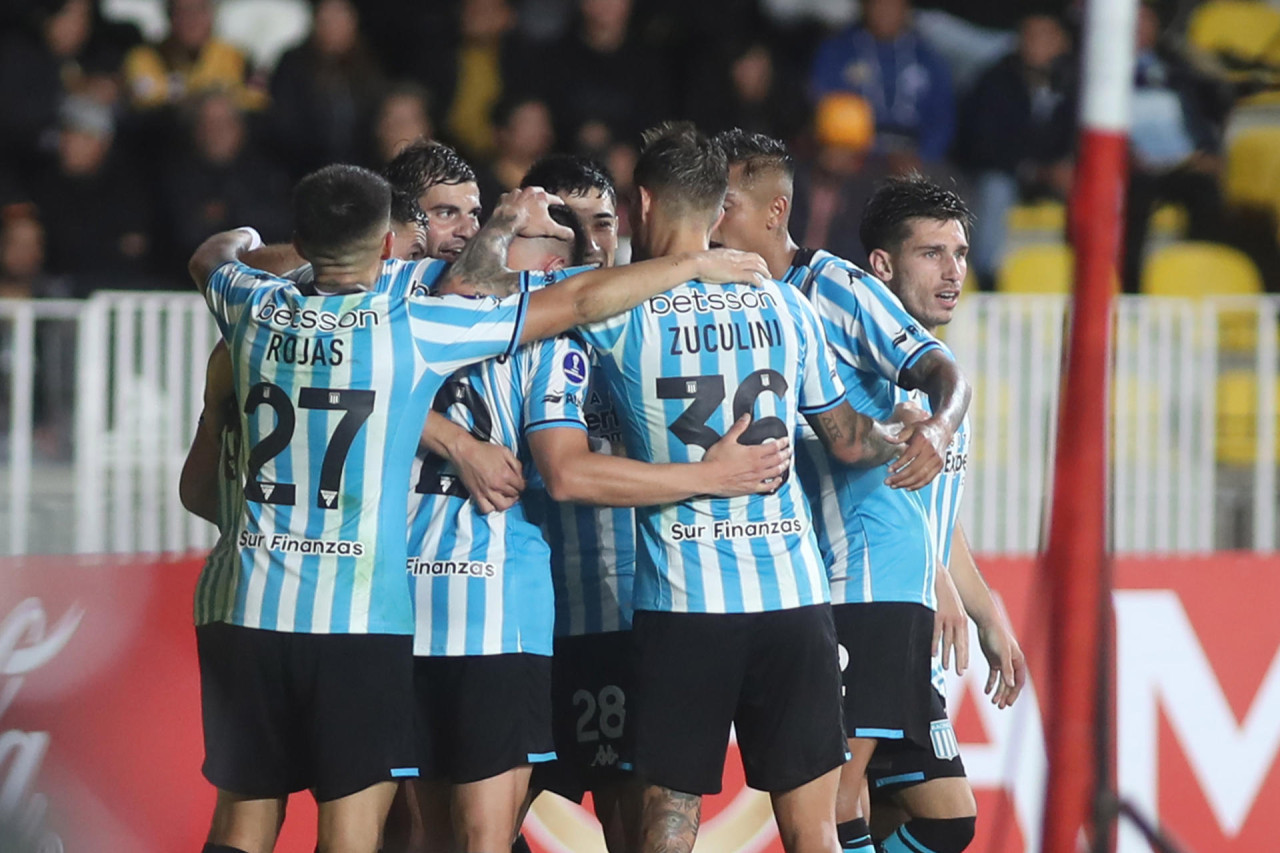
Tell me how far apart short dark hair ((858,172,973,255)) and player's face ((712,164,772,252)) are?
456mm

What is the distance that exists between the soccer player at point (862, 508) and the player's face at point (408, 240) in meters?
0.98

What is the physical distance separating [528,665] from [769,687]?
71cm

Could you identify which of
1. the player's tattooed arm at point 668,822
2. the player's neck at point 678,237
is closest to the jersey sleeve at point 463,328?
the player's neck at point 678,237

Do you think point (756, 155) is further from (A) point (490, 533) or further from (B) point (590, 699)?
(B) point (590, 699)

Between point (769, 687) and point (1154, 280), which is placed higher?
point (1154, 280)

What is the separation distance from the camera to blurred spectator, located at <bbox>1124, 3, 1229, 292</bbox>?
34.6 ft

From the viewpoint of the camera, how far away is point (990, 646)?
18.3ft

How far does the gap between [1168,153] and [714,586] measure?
7145 millimetres

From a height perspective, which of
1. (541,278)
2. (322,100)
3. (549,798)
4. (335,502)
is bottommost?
(549,798)

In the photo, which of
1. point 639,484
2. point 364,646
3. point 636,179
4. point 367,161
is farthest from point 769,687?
point 367,161

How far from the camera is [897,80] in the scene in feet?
34.9

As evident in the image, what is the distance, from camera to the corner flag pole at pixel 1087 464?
333cm

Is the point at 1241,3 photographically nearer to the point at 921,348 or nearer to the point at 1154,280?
the point at 1154,280

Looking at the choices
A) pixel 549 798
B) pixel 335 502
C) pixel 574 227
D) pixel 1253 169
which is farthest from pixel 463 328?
pixel 1253 169
